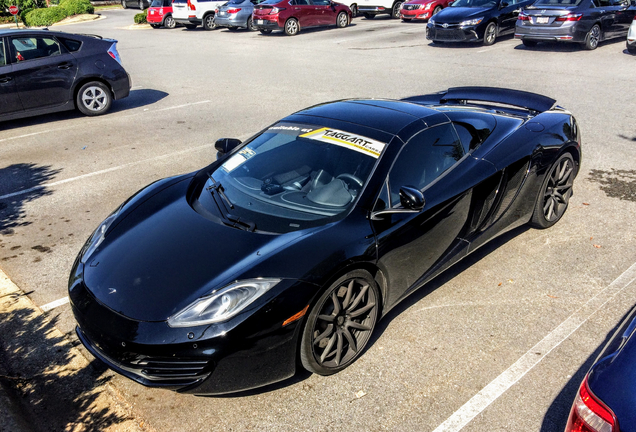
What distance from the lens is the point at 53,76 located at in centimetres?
1033

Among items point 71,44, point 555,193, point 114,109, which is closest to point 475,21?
point 114,109

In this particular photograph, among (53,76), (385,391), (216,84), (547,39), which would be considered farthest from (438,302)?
(547,39)

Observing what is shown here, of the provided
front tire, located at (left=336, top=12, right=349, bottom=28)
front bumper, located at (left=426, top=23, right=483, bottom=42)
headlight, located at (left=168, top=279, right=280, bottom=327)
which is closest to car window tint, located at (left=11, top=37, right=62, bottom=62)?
headlight, located at (left=168, top=279, right=280, bottom=327)

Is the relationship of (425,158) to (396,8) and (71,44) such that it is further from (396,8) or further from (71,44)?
(396,8)

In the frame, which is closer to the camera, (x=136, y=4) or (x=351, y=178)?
(x=351, y=178)

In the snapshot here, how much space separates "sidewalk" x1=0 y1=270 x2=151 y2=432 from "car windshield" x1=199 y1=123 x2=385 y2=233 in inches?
55.9

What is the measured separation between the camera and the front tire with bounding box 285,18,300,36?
2252 cm

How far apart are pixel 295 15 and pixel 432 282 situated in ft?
63.8

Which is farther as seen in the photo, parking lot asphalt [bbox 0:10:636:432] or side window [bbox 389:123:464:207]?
side window [bbox 389:123:464:207]

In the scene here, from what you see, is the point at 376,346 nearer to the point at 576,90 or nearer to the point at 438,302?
the point at 438,302

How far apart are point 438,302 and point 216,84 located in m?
10.2

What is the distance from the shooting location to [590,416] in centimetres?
236

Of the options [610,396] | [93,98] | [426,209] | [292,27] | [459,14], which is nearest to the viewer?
[610,396]

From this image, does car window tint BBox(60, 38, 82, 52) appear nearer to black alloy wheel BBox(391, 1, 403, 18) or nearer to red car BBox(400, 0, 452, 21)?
red car BBox(400, 0, 452, 21)
